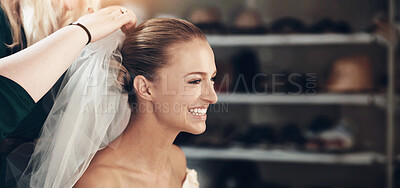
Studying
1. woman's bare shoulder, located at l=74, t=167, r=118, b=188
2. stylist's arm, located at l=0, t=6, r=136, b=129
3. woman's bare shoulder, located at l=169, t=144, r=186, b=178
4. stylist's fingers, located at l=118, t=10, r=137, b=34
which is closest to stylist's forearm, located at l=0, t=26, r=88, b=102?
stylist's arm, located at l=0, t=6, r=136, b=129

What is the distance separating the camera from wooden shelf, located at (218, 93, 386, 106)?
2004mm

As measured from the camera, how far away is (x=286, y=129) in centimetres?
230

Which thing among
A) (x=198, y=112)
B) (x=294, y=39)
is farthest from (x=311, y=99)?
(x=198, y=112)

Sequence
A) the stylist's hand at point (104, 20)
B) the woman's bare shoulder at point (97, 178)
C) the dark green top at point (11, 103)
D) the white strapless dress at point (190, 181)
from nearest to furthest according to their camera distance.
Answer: the dark green top at point (11, 103)
the stylist's hand at point (104, 20)
the woman's bare shoulder at point (97, 178)
the white strapless dress at point (190, 181)

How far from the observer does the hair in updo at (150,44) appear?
0.78 m

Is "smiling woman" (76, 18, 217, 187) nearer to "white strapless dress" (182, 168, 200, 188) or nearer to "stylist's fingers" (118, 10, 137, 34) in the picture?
"stylist's fingers" (118, 10, 137, 34)

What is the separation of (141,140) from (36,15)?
0.35 metres

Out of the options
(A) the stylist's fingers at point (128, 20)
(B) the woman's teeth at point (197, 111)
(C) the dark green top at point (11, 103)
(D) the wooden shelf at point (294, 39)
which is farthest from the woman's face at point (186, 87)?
(D) the wooden shelf at point (294, 39)

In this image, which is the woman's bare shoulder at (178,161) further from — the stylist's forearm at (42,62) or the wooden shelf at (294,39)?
the wooden shelf at (294,39)

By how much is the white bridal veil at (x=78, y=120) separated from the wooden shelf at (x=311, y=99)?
1.40 meters

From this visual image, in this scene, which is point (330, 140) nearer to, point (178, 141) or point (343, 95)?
point (343, 95)

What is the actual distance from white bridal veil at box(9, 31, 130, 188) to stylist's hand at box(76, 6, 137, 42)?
0.29ft

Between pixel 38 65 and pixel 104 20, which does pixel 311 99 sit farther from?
pixel 38 65

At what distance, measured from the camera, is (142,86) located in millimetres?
804
